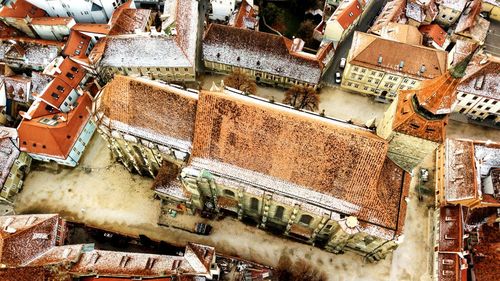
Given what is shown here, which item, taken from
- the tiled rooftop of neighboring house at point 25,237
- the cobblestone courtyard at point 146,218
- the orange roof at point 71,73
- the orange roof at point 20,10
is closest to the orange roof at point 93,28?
the orange roof at point 71,73

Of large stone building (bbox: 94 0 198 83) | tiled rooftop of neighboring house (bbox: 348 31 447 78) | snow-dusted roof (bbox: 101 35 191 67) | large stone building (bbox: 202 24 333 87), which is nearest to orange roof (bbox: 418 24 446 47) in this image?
tiled rooftop of neighboring house (bbox: 348 31 447 78)

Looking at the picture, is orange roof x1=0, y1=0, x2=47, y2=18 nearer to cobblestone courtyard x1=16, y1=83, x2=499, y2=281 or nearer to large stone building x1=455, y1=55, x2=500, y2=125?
cobblestone courtyard x1=16, y1=83, x2=499, y2=281

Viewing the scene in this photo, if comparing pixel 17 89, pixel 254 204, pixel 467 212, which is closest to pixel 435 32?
pixel 467 212

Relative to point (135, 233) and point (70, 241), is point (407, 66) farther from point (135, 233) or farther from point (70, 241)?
point (70, 241)

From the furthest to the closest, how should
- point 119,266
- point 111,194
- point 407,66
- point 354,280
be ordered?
point 407,66 → point 111,194 → point 354,280 → point 119,266

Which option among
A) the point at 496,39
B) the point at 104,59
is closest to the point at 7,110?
the point at 104,59
